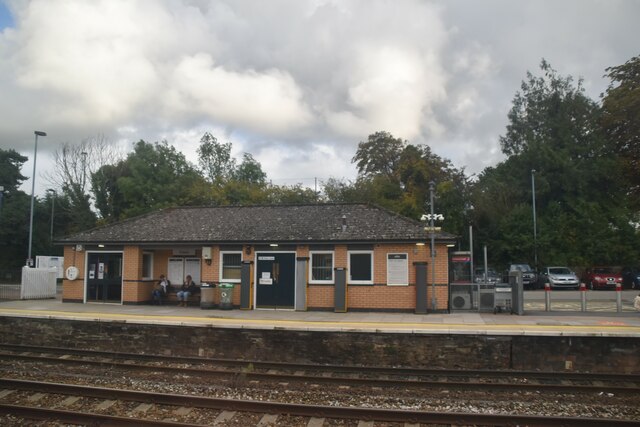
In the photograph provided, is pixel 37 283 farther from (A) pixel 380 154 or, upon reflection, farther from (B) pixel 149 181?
(A) pixel 380 154

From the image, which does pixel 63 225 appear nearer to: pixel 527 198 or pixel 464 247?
pixel 464 247

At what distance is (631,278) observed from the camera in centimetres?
3391

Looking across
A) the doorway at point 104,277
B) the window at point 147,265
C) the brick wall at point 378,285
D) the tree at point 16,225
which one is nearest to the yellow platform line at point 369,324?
the brick wall at point 378,285

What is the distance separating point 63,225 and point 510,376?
48.4 m

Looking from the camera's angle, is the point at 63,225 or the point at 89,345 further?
the point at 63,225

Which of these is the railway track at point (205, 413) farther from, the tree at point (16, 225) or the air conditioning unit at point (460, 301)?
the tree at point (16, 225)

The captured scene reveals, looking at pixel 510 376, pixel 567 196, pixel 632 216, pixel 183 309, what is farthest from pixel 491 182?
pixel 510 376

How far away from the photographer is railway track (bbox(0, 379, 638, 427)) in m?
8.03

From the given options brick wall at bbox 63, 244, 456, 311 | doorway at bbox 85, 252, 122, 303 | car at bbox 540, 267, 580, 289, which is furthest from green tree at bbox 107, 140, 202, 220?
car at bbox 540, 267, 580, 289

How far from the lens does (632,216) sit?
40.5 metres

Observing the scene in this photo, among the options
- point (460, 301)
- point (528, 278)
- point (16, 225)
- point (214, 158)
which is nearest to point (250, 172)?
point (214, 158)

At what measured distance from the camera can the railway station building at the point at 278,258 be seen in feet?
60.3

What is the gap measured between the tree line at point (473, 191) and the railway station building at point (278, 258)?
2101 centimetres

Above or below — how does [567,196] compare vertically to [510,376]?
above
